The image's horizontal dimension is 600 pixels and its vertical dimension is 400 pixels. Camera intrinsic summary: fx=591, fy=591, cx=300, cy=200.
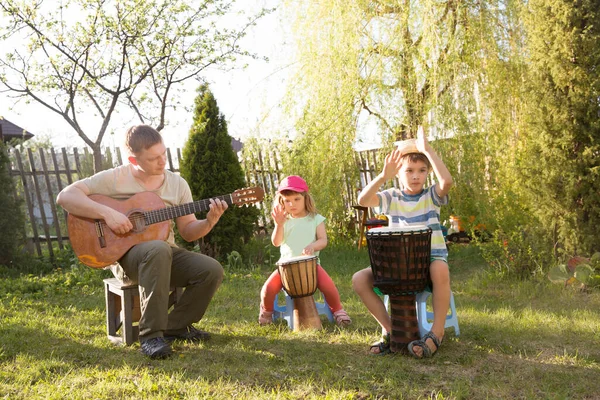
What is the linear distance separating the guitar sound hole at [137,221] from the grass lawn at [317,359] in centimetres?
78

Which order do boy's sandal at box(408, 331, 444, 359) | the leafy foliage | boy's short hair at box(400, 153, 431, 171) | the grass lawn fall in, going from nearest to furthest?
the grass lawn
boy's sandal at box(408, 331, 444, 359)
boy's short hair at box(400, 153, 431, 171)
the leafy foliage

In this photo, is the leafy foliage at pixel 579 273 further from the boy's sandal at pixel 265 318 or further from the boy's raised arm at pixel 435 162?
the boy's sandal at pixel 265 318

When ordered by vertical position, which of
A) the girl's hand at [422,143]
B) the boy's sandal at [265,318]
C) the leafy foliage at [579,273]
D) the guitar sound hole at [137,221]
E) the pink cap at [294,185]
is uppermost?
the girl's hand at [422,143]

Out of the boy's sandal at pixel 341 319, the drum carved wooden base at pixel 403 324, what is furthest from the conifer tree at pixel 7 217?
the drum carved wooden base at pixel 403 324

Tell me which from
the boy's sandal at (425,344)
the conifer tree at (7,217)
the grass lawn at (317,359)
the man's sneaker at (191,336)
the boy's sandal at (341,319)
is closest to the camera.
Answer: the grass lawn at (317,359)

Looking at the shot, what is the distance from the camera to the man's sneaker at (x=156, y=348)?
3.54 metres

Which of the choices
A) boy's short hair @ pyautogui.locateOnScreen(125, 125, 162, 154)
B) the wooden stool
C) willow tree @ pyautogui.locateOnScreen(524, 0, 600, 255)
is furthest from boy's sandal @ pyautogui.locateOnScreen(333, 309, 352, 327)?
willow tree @ pyautogui.locateOnScreen(524, 0, 600, 255)

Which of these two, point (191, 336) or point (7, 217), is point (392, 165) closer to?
point (191, 336)

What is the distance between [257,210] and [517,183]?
363 centimetres

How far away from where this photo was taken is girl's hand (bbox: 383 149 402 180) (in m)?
3.64

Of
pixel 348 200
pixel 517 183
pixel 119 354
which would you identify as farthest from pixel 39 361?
pixel 348 200

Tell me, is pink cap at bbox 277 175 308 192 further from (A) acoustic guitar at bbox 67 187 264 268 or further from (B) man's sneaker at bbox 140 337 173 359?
(B) man's sneaker at bbox 140 337 173 359

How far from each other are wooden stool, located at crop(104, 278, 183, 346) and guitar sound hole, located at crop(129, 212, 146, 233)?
390 millimetres

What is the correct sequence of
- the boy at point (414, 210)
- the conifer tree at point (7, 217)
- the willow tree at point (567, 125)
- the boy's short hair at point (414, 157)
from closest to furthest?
the boy at point (414, 210)
the boy's short hair at point (414, 157)
the willow tree at point (567, 125)
the conifer tree at point (7, 217)
